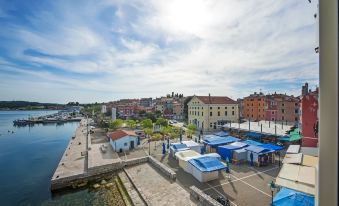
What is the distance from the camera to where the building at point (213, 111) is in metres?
38.6

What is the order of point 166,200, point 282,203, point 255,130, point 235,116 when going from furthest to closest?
1. point 235,116
2. point 255,130
3. point 166,200
4. point 282,203

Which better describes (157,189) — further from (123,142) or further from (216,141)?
(123,142)

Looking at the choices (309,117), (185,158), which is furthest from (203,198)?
(309,117)

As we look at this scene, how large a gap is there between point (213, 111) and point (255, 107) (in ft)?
46.6

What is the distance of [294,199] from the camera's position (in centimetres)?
805

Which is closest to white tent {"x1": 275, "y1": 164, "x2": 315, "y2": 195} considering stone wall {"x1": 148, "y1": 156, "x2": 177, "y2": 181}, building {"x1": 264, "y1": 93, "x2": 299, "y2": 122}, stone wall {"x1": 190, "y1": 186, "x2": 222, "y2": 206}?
stone wall {"x1": 190, "y1": 186, "x2": 222, "y2": 206}

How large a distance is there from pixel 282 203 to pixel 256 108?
41.4 metres

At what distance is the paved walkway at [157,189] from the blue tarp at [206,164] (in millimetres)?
2118

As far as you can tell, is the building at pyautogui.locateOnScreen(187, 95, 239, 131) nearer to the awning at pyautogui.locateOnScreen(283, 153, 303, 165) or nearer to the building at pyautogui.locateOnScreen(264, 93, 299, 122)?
the building at pyautogui.locateOnScreen(264, 93, 299, 122)

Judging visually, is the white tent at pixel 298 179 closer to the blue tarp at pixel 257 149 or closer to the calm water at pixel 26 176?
the blue tarp at pixel 257 149

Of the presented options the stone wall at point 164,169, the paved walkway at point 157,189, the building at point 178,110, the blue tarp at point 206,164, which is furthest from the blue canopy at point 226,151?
the building at point 178,110

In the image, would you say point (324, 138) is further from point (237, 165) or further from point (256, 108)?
point (256, 108)

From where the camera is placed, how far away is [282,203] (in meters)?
8.15

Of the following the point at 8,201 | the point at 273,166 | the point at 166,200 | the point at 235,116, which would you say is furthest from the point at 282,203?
the point at 235,116
